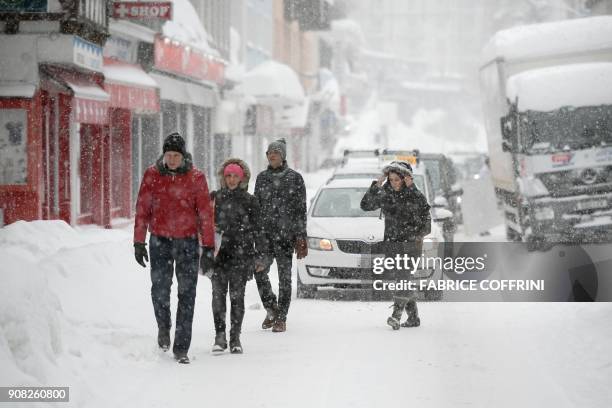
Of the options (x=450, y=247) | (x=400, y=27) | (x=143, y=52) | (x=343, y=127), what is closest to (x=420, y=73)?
(x=400, y=27)

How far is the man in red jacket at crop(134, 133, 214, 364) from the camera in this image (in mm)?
8531

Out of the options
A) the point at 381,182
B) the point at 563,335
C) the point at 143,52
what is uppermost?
the point at 143,52

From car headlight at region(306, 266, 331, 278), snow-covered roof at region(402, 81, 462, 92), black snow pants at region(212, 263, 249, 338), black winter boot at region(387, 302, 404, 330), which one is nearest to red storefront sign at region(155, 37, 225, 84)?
car headlight at region(306, 266, 331, 278)

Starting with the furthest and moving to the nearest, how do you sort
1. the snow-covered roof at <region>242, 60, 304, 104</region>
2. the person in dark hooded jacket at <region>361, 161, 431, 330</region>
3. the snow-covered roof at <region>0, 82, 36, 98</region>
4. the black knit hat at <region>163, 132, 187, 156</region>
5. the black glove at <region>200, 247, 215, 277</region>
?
the snow-covered roof at <region>242, 60, 304, 104</region> < the snow-covered roof at <region>0, 82, 36, 98</region> < the person in dark hooded jacket at <region>361, 161, 431, 330</region> < the black glove at <region>200, 247, 215, 277</region> < the black knit hat at <region>163, 132, 187, 156</region>

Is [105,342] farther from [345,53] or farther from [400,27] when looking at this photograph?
[400,27]

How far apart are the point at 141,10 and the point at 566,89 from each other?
7.72 metres

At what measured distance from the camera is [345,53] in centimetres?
10025

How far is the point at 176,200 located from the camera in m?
8.55

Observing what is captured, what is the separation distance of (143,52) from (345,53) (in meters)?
76.7

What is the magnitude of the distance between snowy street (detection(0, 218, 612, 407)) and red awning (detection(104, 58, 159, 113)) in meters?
8.41

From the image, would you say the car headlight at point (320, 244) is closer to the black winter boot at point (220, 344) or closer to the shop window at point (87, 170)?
the black winter boot at point (220, 344)

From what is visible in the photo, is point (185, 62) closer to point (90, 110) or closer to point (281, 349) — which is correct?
point (90, 110)

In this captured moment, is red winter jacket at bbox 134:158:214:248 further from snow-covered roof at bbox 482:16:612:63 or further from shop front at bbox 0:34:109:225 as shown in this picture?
snow-covered roof at bbox 482:16:612:63

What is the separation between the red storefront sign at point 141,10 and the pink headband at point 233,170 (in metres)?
11.5
